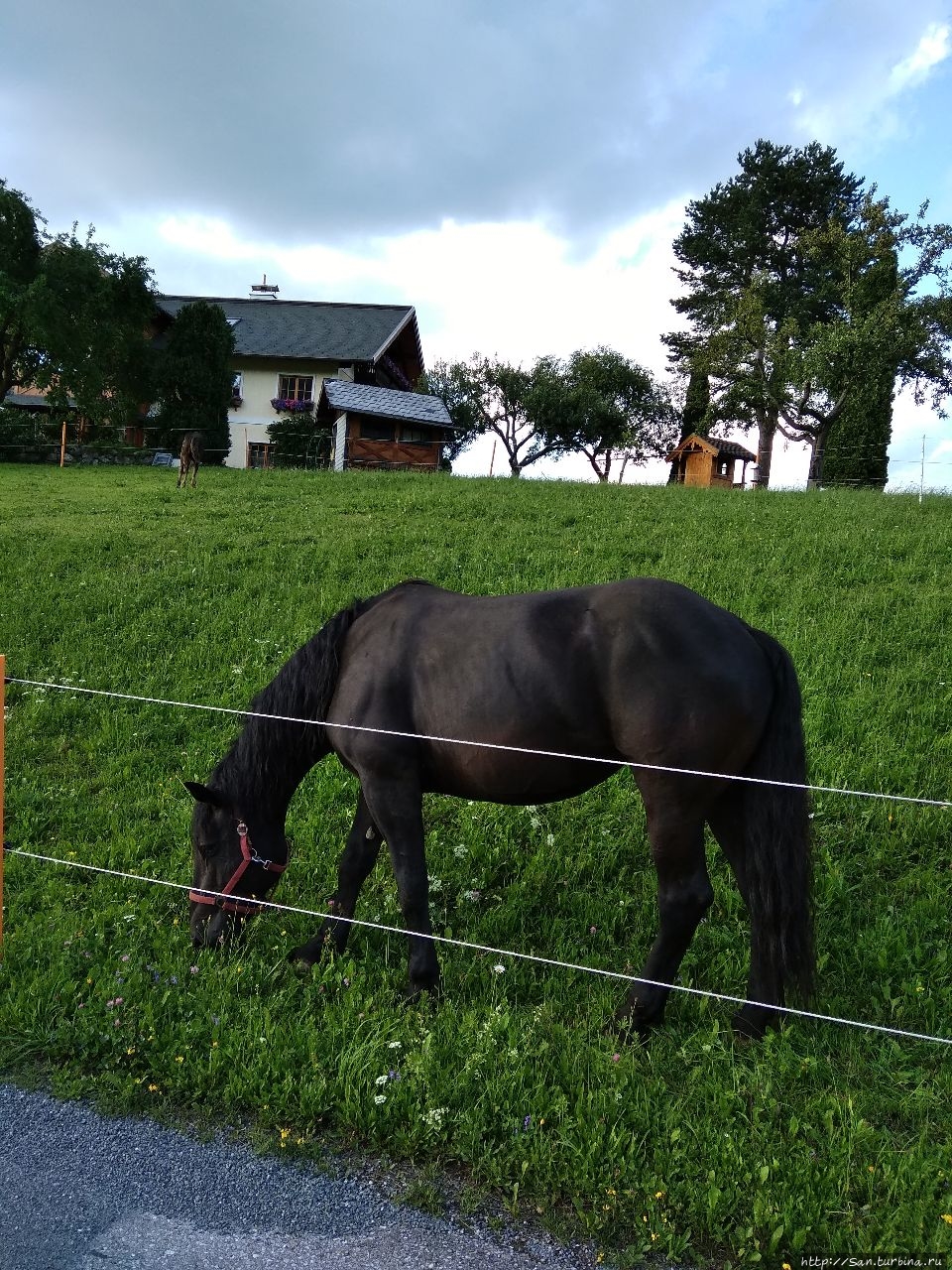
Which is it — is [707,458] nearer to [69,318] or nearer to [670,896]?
[69,318]

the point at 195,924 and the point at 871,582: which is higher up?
the point at 871,582

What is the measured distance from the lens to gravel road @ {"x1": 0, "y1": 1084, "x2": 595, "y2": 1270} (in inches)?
92.0

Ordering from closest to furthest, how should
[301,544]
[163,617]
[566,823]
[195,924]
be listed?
[195,924]
[566,823]
[163,617]
[301,544]

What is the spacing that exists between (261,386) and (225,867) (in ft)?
134

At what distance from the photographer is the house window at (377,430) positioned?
35.6 meters

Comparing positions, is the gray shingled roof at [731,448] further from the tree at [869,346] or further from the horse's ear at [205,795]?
the horse's ear at [205,795]

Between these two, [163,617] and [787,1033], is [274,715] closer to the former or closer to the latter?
[787,1033]

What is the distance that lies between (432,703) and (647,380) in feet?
183

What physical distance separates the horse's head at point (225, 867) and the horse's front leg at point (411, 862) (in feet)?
2.42

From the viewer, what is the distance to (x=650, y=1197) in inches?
98.6

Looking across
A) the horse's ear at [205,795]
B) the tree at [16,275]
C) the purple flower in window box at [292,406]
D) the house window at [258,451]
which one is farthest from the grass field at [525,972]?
the purple flower in window box at [292,406]

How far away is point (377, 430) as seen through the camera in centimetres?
3591

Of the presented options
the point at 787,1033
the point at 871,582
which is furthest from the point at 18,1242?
the point at 871,582

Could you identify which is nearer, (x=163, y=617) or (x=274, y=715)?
(x=274, y=715)
